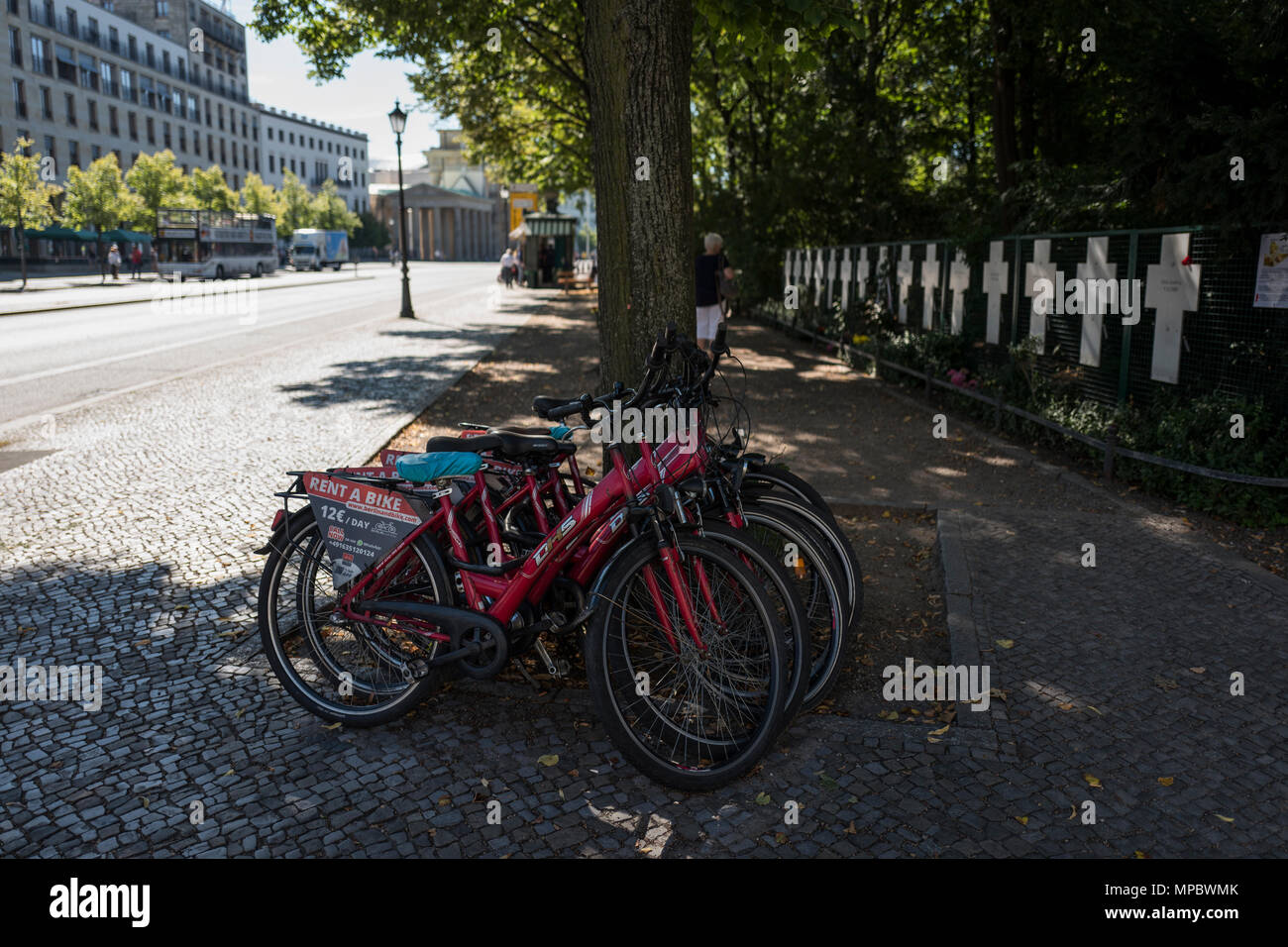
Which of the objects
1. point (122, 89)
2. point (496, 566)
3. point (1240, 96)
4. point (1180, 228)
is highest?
point (122, 89)

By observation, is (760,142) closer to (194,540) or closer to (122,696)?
(194,540)

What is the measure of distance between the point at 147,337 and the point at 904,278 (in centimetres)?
1496

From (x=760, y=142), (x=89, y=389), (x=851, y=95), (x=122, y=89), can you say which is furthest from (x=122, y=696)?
(x=122, y=89)

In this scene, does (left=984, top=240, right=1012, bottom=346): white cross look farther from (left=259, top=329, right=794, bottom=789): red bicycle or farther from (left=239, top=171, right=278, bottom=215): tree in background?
(left=239, top=171, right=278, bottom=215): tree in background

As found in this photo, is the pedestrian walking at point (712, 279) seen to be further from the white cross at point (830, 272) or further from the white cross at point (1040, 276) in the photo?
the white cross at point (830, 272)

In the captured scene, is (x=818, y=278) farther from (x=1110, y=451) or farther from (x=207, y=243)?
(x=207, y=243)

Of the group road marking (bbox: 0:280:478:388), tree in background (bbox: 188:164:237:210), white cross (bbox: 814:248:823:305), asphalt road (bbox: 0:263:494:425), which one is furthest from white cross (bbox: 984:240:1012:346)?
tree in background (bbox: 188:164:237:210)

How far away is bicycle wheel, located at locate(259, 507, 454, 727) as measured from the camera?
13.3ft

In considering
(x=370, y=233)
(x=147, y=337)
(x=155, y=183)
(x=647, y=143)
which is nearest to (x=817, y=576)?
(x=647, y=143)

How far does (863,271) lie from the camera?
57.2ft

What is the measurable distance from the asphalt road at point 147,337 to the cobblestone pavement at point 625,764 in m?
7.32

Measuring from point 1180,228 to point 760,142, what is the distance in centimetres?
2352

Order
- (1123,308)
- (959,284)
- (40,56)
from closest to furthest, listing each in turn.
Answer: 1. (1123,308)
2. (959,284)
3. (40,56)
